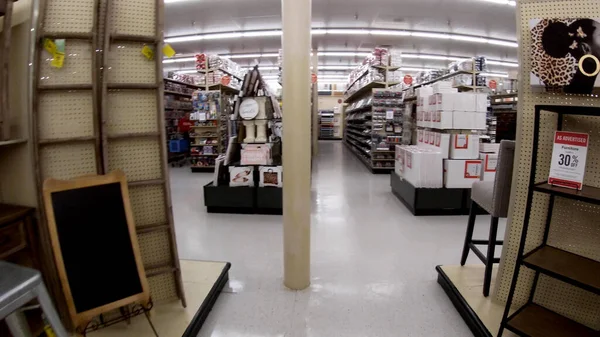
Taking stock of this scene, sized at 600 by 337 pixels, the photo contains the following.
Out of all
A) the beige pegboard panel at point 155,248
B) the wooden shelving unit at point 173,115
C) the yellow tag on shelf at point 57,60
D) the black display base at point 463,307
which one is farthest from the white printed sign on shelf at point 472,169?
the wooden shelving unit at point 173,115

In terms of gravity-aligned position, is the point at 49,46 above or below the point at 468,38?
below

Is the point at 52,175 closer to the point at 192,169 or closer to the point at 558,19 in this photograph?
the point at 558,19

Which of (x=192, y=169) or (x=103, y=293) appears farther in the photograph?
(x=192, y=169)

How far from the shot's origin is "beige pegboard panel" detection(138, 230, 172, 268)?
2.19 m

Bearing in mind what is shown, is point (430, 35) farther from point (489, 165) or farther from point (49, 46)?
point (49, 46)

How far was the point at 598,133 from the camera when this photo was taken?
1818 millimetres

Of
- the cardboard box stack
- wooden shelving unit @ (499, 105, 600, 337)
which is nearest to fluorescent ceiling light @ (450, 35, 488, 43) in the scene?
the cardboard box stack

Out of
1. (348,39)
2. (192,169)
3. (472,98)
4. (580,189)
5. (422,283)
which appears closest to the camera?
(580,189)

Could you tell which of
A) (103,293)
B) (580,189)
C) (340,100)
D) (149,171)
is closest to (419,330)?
(580,189)

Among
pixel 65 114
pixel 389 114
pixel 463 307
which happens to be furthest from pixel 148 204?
pixel 389 114

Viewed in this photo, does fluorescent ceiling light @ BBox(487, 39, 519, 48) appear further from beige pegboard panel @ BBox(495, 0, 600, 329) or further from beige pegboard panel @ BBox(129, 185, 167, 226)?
beige pegboard panel @ BBox(129, 185, 167, 226)

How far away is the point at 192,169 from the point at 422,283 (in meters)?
6.83

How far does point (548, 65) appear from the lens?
1799mm

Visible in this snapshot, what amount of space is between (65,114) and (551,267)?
2846mm
